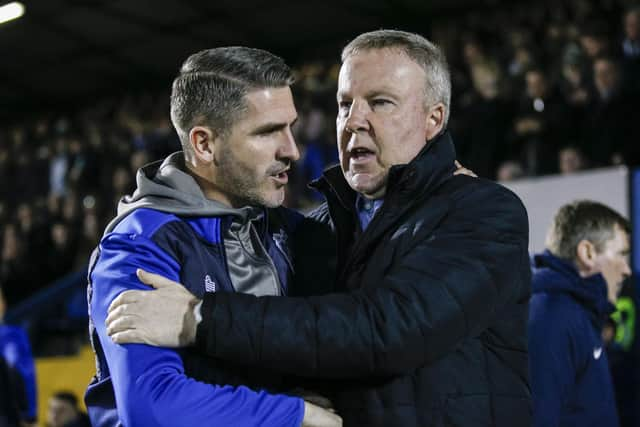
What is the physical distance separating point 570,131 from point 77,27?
27.5ft

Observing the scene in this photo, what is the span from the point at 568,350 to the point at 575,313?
0.16 m

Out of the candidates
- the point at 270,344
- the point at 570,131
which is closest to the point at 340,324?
the point at 270,344

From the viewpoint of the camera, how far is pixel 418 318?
1.89 m

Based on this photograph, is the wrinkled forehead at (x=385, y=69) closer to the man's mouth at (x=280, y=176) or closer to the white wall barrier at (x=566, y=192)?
the man's mouth at (x=280, y=176)

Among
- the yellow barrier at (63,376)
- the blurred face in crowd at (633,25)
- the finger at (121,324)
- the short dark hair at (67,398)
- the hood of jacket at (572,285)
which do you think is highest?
the blurred face in crowd at (633,25)

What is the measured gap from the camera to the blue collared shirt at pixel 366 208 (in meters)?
2.39

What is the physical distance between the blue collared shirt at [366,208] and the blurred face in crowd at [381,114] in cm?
3

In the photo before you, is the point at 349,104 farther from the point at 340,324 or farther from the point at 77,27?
the point at 77,27

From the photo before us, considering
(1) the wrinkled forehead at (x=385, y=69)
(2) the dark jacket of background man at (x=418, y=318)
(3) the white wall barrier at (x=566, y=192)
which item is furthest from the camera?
(3) the white wall barrier at (x=566, y=192)

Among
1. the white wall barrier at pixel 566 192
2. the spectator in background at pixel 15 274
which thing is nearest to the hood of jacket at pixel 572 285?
the white wall barrier at pixel 566 192

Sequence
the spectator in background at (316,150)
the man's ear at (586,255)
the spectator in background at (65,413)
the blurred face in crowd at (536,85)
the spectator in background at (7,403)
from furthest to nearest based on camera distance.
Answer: the spectator in background at (316,150)
the blurred face in crowd at (536,85)
the spectator in background at (65,413)
the spectator in background at (7,403)
the man's ear at (586,255)

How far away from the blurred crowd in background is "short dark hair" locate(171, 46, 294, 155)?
475 centimetres

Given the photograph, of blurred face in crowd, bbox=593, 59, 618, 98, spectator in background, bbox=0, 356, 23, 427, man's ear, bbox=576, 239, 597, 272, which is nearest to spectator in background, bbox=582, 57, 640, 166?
blurred face in crowd, bbox=593, 59, 618, 98

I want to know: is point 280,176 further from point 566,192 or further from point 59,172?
point 59,172
